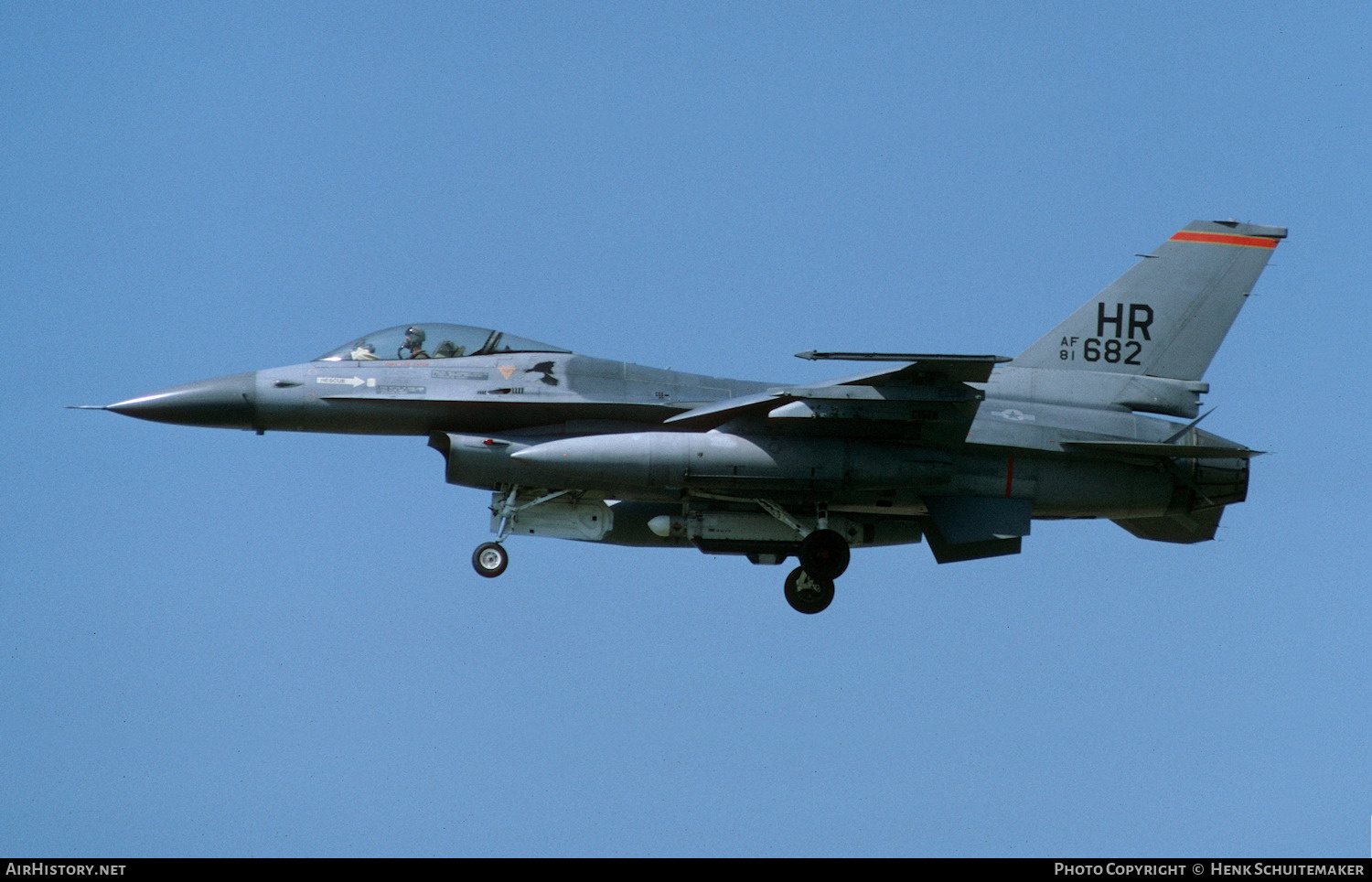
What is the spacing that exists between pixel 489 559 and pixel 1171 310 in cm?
798

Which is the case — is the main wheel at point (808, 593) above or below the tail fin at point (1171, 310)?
below

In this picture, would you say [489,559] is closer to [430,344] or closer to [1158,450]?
[430,344]

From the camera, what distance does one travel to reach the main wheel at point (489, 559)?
1661 centimetres

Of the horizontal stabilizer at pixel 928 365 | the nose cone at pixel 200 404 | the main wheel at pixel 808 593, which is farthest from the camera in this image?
the main wheel at pixel 808 593

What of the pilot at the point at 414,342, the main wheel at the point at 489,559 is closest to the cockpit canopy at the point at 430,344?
the pilot at the point at 414,342

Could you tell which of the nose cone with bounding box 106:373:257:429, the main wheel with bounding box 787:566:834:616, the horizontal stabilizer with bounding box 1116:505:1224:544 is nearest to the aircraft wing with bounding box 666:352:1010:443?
the main wheel with bounding box 787:566:834:616

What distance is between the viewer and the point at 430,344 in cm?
1731

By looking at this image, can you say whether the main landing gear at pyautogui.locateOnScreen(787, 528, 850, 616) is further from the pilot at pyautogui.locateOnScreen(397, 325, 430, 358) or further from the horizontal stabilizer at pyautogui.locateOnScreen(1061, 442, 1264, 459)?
the pilot at pyautogui.locateOnScreen(397, 325, 430, 358)

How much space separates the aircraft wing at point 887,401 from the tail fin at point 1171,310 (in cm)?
205

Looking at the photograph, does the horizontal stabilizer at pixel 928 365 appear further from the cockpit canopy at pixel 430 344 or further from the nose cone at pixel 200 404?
the nose cone at pixel 200 404

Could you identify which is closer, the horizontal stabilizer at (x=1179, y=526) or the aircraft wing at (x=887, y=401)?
the aircraft wing at (x=887, y=401)

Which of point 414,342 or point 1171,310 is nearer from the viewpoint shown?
point 414,342

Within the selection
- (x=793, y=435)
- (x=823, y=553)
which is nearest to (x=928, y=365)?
(x=793, y=435)
